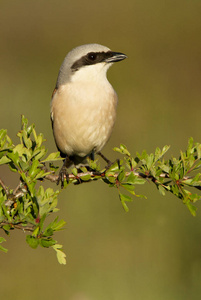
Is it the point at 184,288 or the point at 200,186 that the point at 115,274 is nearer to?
the point at 184,288

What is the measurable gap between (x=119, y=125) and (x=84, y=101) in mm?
1633

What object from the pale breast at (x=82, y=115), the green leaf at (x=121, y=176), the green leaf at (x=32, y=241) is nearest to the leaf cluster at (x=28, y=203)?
the green leaf at (x=32, y=241)

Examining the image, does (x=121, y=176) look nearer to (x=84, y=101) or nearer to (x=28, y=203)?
(x=28, y=203)

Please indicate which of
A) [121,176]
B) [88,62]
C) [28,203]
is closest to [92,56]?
[88,62]

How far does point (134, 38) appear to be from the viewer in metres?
6.24

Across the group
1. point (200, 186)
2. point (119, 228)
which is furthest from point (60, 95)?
point (200, 186)

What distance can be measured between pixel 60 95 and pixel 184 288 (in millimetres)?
1494

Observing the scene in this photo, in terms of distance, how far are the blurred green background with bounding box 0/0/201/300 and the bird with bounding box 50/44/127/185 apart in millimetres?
646

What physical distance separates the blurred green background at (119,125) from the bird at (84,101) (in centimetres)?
65

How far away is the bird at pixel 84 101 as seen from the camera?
10.9ft

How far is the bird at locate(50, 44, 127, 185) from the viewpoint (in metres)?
3.33

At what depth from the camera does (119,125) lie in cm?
491

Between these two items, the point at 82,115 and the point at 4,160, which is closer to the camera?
the point at 4,160

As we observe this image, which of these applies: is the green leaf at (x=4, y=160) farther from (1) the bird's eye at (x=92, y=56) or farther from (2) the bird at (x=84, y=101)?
(1) the bird's eye at (x=92, y=56)
